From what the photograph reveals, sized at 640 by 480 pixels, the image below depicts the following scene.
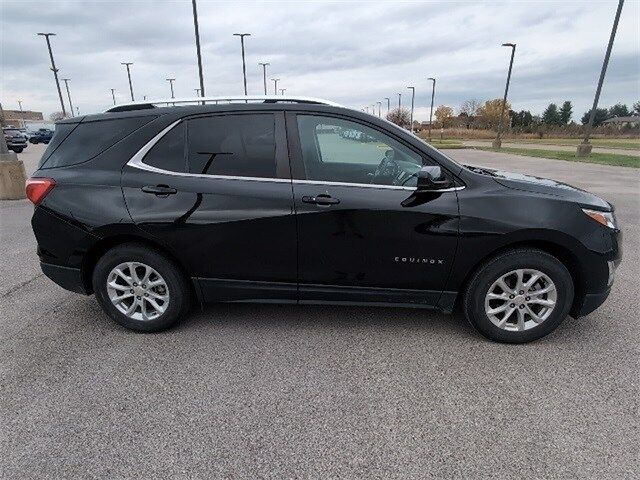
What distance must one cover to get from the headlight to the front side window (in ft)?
4.17

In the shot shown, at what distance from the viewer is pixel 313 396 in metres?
2.56

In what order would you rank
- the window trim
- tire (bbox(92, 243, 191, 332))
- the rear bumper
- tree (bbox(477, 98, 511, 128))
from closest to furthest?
the window trim → tire (bbox(92, 243, 191, 332)) → the rear bumper → tree (bbox(477, 98, 511, 128))

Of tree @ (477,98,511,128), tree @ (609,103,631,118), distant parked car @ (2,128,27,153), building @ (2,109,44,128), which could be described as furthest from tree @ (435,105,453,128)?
building @ (2,109,44,128)

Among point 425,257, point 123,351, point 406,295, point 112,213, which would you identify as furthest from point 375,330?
point 112,213

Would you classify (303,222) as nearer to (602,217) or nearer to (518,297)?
(518,297)

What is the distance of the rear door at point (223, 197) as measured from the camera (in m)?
3.05

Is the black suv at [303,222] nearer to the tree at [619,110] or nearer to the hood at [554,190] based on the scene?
the hood at [554,190]

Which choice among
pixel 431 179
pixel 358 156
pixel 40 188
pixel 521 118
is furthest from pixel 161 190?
pixel 521 118

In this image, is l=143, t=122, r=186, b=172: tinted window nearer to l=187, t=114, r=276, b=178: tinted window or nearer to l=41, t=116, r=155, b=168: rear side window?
l=187, t=114, r=276, b=178: tinted window

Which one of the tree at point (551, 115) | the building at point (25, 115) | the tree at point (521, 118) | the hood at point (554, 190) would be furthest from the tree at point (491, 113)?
the building at point (25, 115)

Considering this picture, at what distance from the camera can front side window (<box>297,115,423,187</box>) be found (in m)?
3.04

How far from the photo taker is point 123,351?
10.1ft

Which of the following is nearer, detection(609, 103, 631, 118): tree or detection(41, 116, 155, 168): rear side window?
detection(41, 116, 155, 168): rear side window

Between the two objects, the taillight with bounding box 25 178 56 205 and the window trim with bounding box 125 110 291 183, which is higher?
the window trim with bounding box 125 110 291 183
